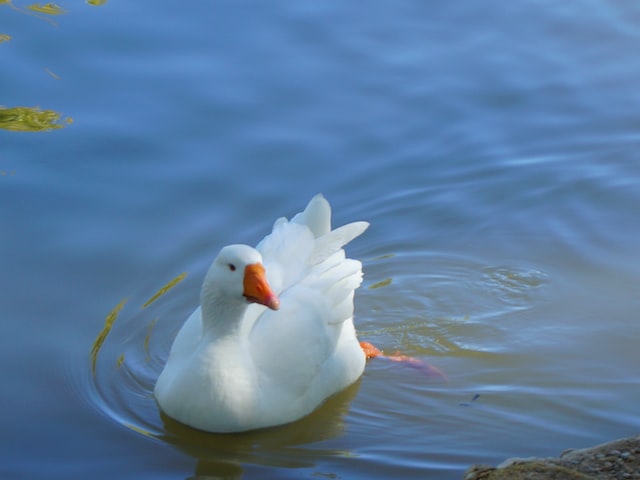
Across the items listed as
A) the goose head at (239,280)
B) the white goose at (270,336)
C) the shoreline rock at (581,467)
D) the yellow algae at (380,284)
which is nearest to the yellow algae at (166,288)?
the white goose at (270,336)

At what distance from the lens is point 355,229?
7.28 metres

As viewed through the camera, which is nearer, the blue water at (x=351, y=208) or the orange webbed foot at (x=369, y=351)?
the blue water at (x=351, y=208)

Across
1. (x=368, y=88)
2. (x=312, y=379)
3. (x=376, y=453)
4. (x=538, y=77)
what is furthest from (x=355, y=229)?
(x=538, y=77)

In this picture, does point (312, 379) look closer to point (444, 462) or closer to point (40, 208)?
point (444, 462)

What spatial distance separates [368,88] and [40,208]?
3468mm

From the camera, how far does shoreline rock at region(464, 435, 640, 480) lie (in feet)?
16.7

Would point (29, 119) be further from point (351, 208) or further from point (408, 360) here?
point (408, 360)

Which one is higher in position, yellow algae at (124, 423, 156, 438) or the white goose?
the white goose

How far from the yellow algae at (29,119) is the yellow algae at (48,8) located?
6.51 feet

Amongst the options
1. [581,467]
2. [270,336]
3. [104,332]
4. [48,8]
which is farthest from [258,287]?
[48,8]

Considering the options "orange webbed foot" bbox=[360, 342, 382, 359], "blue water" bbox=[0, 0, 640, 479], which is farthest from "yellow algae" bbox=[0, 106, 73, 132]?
"orange webbed foot" bbox=[360, 342, 382, 359]

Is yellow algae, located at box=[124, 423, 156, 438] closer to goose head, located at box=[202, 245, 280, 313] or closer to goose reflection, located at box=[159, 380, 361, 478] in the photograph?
goose reflection, located at box=[159, 380, 361, 478]

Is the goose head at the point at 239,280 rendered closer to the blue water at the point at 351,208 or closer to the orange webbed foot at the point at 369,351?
the blue water at the point at 351,208

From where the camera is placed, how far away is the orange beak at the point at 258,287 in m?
6.24
